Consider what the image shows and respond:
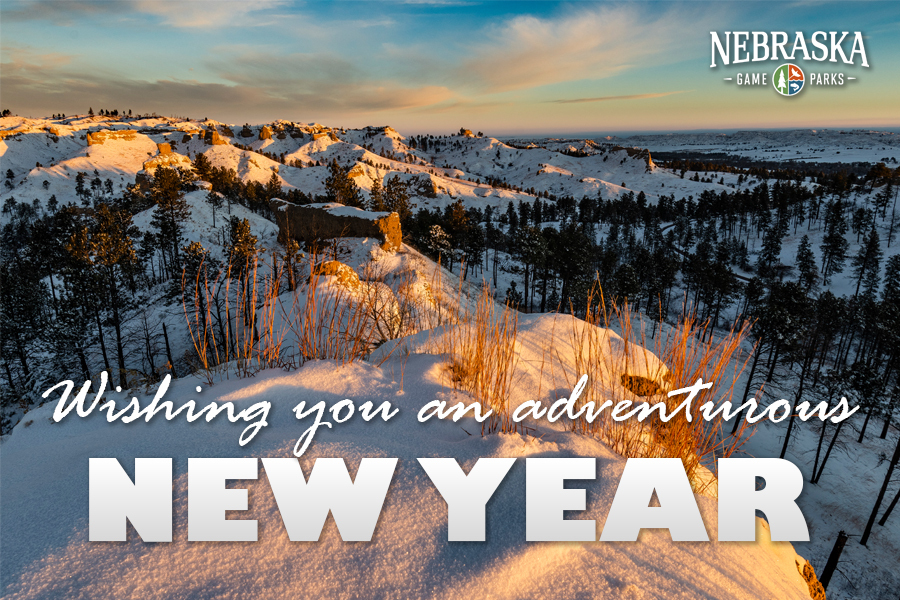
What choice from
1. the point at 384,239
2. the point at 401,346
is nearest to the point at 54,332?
the point at 384,239

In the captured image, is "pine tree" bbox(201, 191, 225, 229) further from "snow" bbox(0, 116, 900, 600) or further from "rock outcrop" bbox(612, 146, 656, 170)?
"rock outcrop" bbox(612, 146, 656, 170)

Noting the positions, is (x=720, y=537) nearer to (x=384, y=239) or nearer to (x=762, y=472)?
(x=762, y=472)

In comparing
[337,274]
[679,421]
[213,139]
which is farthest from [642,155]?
[679,421]

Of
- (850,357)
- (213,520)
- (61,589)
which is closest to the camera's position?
(61,589)

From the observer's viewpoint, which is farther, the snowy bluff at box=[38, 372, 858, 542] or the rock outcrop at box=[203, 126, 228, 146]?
the rock outcrop at box=[203, 126, 228, 146]

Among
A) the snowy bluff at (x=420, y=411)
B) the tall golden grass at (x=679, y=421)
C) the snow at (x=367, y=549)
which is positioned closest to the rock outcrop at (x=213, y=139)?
the snowy bluff at (x=420, y=411)

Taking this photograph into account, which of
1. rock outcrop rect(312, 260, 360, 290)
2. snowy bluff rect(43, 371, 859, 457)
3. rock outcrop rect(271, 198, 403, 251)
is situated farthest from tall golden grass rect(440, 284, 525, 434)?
rock outcrop rect(271, 198, 403, 251)

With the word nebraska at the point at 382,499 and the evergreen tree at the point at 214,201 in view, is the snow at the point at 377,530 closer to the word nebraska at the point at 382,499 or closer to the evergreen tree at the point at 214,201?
the word nebraska at the point at 382,499

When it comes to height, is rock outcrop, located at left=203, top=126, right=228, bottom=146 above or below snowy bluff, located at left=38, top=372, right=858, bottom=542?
above

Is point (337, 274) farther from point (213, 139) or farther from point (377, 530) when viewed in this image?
point (213, 139)
